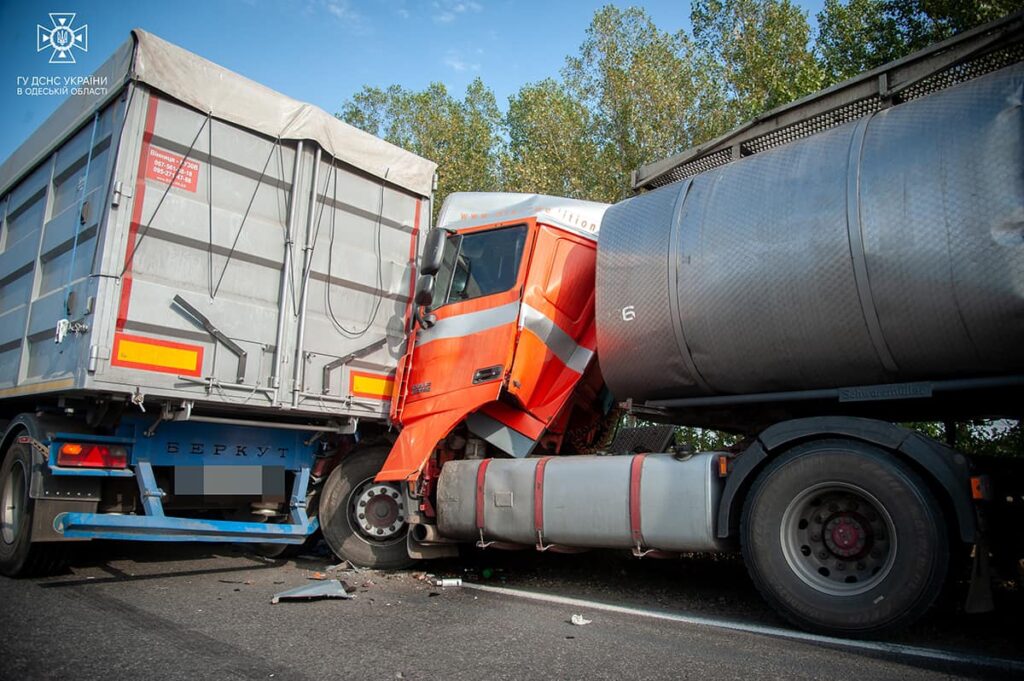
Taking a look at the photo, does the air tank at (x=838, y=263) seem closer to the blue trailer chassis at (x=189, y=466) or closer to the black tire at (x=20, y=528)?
the blue trailer chassis at (x=189, y=466)

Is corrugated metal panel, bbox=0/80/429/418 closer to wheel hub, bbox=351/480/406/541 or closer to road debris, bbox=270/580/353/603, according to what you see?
wheel hub, bbox=351/480/406/541

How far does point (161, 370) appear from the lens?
4734 millimetres

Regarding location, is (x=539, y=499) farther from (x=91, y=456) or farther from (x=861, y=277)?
(x=91, y=456)

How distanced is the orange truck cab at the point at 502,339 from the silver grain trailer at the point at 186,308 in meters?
0.57

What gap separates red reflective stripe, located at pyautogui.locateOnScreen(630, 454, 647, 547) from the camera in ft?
13.9

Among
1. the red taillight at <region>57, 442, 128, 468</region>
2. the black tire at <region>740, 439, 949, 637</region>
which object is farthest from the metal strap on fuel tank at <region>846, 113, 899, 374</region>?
the red taillight at <region>57, 442, 128, 468</region>

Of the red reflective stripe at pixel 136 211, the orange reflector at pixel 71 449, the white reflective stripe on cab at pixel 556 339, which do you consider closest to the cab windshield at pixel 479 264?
the white reflective stripe on cab at pixel 556 339

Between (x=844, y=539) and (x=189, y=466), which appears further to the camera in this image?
(x=189, y=466)

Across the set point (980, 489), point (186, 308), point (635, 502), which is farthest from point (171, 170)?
point (980, 489)

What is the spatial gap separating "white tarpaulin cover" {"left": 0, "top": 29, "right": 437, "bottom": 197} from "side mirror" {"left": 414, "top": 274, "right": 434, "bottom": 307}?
3.84 feet

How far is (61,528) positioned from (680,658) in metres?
4.03

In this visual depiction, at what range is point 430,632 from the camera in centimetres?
372

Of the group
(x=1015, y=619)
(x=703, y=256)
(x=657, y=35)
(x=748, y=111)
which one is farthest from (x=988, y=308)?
(x=657, y=35)

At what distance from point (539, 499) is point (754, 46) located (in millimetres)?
15187
